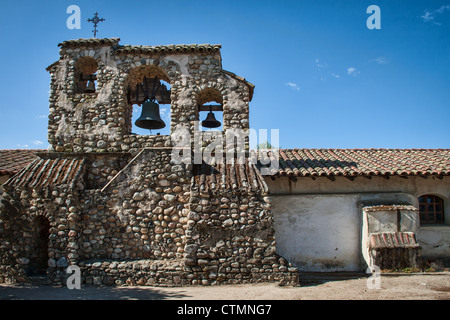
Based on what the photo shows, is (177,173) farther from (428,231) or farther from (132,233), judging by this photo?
(428,231)

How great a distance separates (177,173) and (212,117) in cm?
280

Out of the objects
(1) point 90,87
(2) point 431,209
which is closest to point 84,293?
(1) point 90,87

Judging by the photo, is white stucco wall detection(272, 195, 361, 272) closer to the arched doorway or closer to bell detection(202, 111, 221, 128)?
bell detection(202, 111, 221, 128)

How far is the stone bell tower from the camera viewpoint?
291 inches

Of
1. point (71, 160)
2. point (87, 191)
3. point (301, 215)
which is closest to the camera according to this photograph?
point (87, 191)

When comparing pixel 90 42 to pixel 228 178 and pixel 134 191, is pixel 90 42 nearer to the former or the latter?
pixel 134 191

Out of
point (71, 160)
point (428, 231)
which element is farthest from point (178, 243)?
point (428, 231)

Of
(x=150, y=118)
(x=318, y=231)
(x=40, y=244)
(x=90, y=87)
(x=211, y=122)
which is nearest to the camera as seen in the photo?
Answer: (x=40, y=244)

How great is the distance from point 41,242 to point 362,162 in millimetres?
10994

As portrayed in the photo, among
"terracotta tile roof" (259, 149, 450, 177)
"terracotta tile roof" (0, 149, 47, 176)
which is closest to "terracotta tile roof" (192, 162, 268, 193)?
"terracotta tile roof" (259, 149, 450, 177)

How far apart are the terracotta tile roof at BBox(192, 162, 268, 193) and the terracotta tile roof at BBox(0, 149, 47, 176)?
6.31m

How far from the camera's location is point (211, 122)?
998cm

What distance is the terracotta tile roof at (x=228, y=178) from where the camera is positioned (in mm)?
7738

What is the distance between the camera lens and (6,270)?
7.52 metres
